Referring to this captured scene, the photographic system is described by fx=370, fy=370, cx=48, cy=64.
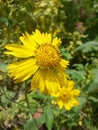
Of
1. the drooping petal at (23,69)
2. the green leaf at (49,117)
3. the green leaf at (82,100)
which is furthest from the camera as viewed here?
the green leaf at (82,100)

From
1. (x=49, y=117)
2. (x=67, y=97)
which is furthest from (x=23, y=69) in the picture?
(x=67, y=97)

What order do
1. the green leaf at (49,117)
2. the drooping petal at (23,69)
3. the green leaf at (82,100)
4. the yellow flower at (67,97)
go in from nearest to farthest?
the drooping petal at (23,69) < the green leaf at (49,117) < the yellow flower at (67,97) < the green leaf at (82,100)

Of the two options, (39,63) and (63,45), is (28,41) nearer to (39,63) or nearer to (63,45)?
(39,63)

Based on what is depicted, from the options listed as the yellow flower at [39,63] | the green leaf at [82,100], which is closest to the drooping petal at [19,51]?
the yellow flower at [39,63]

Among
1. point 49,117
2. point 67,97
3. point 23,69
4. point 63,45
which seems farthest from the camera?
→ point 63,45

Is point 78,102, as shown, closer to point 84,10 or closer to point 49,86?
point 49,86

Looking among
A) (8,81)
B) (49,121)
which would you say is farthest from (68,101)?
(8,81)

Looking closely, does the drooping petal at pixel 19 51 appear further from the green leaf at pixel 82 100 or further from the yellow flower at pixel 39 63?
the green leaf at pixel 82 100
